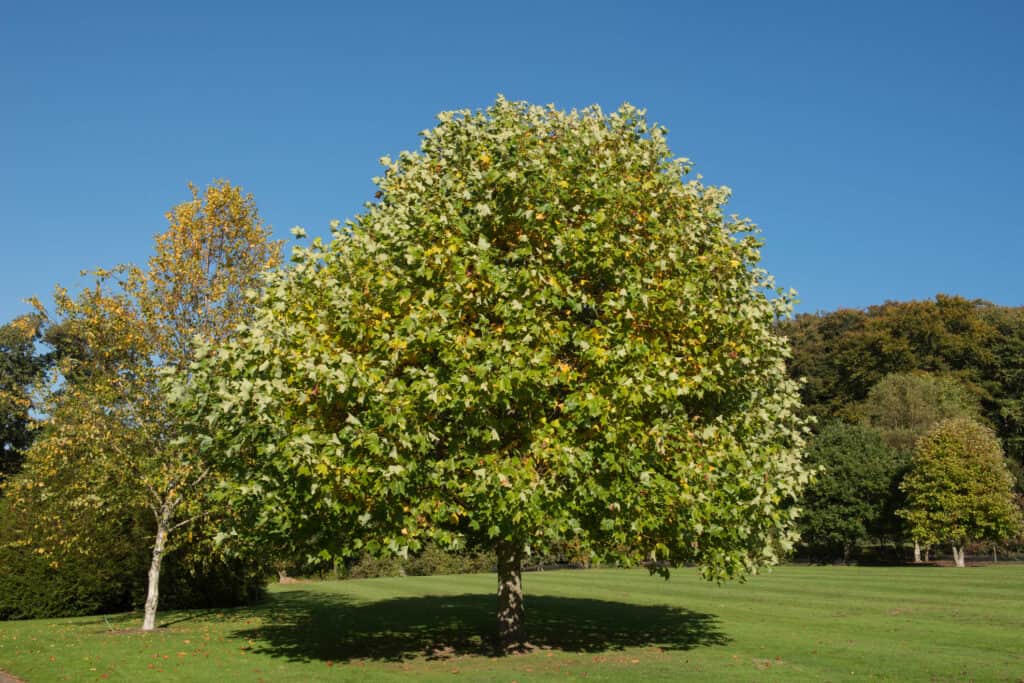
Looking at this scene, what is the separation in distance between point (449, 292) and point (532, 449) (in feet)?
12.6

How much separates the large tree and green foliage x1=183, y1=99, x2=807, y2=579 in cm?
841

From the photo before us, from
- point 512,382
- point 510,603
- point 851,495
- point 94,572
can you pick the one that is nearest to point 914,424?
point 851,495

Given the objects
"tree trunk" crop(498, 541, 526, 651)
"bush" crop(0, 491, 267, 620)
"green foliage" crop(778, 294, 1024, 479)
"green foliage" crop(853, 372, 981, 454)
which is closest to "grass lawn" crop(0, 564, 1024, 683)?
"tree trunk" crop(498, 541, 526, 651)

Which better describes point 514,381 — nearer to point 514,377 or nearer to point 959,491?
point 514,377

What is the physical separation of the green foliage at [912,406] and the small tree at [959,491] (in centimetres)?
1042

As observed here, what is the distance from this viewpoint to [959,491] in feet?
180

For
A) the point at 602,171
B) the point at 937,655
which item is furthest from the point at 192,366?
the point at 937,655

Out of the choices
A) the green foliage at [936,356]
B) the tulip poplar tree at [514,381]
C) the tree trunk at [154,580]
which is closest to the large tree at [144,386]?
the tree trunk at [154,580]

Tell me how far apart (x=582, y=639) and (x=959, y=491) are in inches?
1767

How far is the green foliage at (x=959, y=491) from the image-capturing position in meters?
53.3

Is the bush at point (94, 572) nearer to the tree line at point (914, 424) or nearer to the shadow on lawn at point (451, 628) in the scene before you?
the shadow on lawn at point (451, 628)

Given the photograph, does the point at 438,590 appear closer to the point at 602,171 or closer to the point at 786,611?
the point at 786,611

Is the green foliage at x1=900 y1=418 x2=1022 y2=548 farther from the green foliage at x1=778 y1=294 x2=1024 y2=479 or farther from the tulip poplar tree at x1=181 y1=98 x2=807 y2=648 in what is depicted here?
the tulip poplar tree at x1=181 y1=98 x2=807 y2=648

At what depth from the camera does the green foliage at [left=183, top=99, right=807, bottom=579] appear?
15.2 meters
